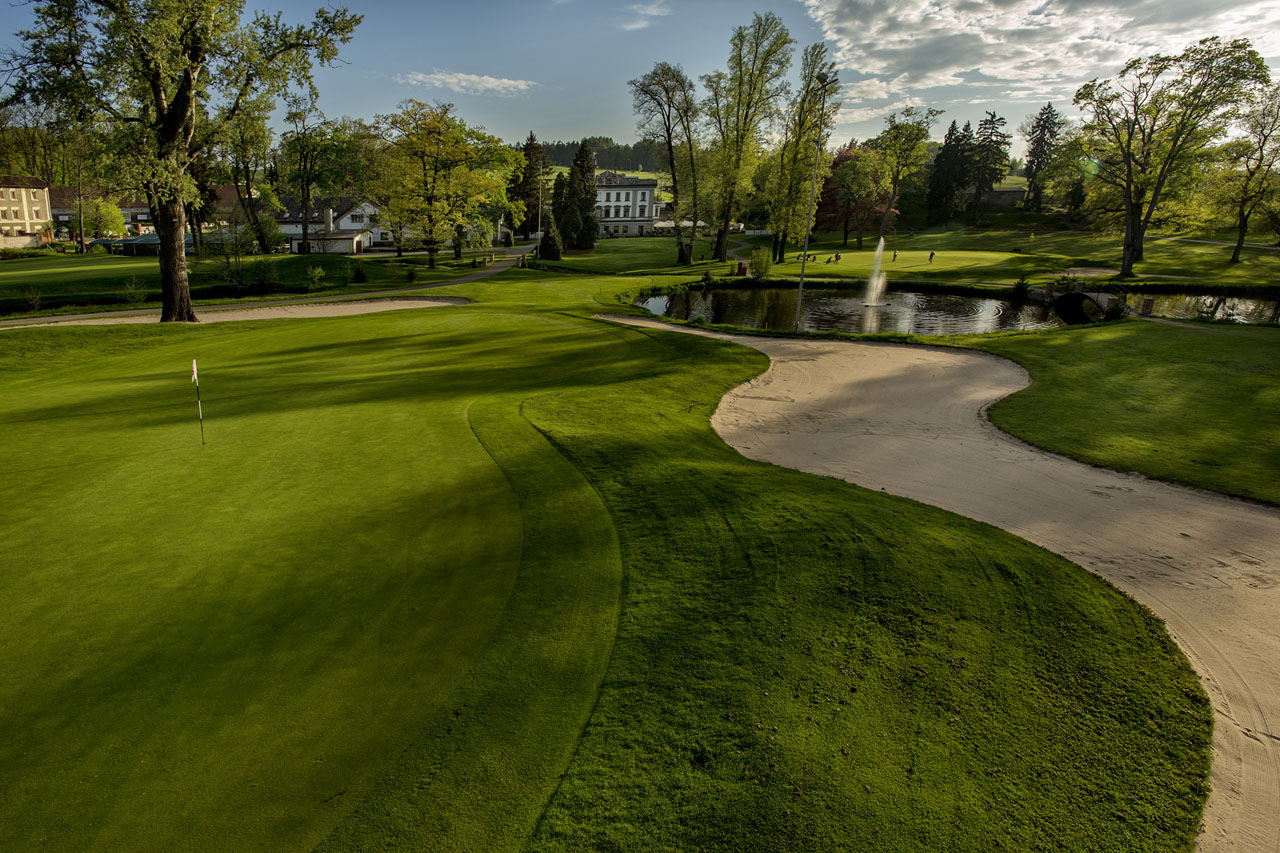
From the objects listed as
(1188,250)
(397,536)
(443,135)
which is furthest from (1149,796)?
(1188,250)

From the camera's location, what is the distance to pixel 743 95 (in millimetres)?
48594

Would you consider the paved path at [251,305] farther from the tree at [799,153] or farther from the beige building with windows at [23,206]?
the beige building with windows at [23,206]

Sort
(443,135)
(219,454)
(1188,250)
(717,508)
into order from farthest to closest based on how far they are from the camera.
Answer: (1188,250) → (443,135) → (219,454) → (717,508)

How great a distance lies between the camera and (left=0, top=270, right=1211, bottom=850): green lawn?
3.83 m

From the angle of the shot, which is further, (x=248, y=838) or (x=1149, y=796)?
(x=1149, y=796)

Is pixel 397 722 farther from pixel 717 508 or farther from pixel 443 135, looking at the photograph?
pixel 443 135

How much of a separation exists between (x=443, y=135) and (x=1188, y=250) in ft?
239

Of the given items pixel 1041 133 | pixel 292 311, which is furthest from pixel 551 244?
pixel 1041 133

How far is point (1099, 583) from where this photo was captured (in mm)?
7531

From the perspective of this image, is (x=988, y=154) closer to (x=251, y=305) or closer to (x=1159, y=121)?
(x=1159, y=121)

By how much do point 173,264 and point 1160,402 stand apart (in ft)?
115

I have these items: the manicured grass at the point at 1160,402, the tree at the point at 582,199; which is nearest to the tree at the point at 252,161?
the manicured grass at the point at 1160,402

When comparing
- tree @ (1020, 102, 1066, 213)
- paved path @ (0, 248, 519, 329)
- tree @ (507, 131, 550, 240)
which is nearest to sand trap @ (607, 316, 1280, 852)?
paved path @ (0, 248, 519, 329)

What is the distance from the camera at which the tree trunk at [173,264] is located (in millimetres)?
23812
